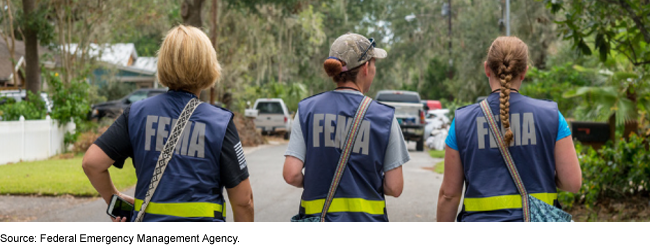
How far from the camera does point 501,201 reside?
2861 millimetres

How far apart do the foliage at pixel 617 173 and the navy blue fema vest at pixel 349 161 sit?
227 inches

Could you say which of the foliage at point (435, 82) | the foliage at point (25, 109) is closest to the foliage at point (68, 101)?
the foliage at point (25, 109)

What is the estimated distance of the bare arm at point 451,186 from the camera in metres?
3.05

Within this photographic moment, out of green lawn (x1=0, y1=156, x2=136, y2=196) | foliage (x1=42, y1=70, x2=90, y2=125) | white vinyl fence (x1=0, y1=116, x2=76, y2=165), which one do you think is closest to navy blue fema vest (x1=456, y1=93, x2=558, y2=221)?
green lawn (x1=0, y1=156, x2=136, y2=196)

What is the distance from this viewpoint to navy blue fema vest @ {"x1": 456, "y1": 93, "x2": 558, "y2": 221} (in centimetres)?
285

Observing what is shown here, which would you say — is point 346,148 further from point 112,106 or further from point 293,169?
point 112,106

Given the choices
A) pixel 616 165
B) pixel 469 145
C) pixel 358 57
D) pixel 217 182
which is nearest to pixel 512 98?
pixel 469 145

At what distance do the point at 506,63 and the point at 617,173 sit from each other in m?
5.88

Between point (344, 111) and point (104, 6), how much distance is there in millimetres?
20035

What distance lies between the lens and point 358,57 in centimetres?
309

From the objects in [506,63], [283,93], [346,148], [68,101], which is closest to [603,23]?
[506,63]

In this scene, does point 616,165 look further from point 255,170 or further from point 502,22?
point 502,22

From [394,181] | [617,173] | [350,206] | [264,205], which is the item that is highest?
[394,181]

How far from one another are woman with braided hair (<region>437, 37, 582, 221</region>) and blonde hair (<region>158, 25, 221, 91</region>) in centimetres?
122
